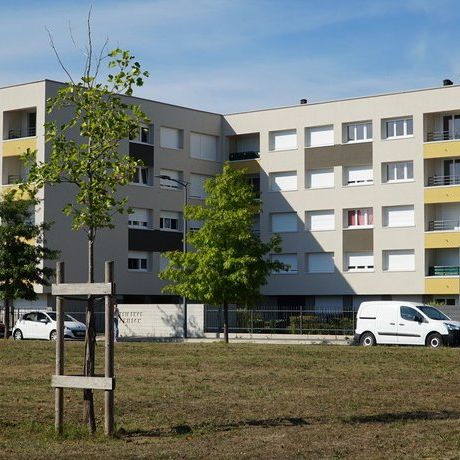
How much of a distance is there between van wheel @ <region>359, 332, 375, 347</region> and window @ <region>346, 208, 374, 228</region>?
23.8m

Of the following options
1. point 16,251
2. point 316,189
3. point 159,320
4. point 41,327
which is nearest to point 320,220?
point 316,189

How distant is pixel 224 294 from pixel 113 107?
108 feet

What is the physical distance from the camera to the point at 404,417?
49.9ft

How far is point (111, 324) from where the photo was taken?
1341cm

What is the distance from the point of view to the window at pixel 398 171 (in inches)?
2522

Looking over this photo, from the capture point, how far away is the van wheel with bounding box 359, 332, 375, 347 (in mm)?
41562

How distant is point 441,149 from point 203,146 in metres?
15.8

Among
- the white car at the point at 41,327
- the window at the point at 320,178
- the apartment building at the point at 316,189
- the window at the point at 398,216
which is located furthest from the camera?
the window at the point at 320,178

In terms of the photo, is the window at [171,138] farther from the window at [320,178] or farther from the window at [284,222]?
the window at [320,178]

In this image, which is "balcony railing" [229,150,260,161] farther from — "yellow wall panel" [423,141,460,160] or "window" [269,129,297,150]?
"yellow wall panel" [423,141,460,160]

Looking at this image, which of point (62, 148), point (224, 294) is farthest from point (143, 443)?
point (224, 294)

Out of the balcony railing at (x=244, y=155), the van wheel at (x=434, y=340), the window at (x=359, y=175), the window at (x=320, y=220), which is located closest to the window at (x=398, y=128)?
the window at (x=359, y=175)

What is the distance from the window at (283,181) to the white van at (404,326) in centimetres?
2649

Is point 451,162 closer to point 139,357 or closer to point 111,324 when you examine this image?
point 139,357
